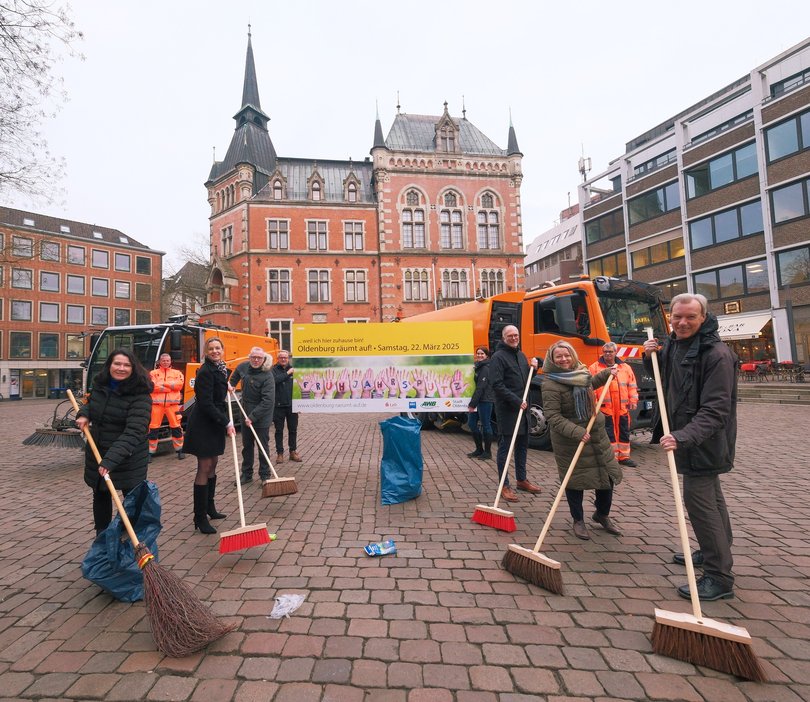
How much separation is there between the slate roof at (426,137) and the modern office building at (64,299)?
27.4 meters

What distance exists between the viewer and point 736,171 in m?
23.1

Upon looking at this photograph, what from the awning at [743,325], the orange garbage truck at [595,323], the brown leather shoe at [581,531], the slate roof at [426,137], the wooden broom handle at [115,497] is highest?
the slate roof at [426,137]

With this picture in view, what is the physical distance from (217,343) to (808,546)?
5.75m

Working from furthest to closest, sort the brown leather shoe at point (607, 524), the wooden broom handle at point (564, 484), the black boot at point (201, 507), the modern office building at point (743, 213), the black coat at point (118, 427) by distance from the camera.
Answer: the modern office building at point (743, 213)
the black boot at point (201, 507)
the brown leather shoe at point (607, 524)
the black coat at point (118, 427)
the wooden broom handle at point (564, 484)

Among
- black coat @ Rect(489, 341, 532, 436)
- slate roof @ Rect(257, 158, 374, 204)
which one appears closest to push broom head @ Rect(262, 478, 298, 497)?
black coat @ Rect(489, 341, 532, 436)

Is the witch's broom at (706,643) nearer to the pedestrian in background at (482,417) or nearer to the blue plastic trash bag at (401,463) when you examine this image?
the blue plastic trash bag at (401,463)

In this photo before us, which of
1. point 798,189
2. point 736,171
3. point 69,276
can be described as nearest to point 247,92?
point 69,276

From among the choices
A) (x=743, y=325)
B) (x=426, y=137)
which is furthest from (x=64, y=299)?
(x=743, y=325)

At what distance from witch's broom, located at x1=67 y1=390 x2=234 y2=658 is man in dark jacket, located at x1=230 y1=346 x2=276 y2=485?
10.9 ft

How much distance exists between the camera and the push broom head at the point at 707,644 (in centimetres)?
198

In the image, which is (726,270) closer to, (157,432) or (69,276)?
(157,432)

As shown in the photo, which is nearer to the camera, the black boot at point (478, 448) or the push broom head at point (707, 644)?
the push broom head at point (707, 644)

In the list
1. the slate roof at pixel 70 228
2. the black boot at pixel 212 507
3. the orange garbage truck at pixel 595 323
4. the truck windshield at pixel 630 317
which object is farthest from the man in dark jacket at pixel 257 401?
the slate roof at pixel 70 228

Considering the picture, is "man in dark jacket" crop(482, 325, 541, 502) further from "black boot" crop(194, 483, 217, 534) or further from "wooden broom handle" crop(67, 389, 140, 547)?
"wooden broom handle" crop(67, 389, 140, 547)
